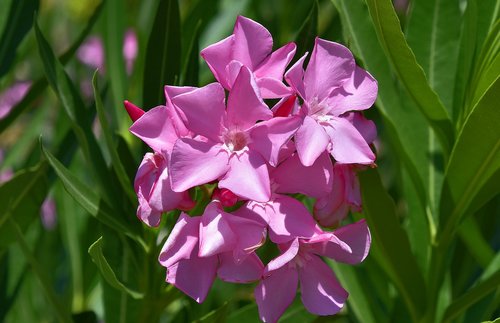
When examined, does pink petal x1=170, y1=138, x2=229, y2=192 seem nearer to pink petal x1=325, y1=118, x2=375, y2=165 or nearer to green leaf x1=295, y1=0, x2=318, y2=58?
pink petal x1=325, y1=118, x2=375, y2=165

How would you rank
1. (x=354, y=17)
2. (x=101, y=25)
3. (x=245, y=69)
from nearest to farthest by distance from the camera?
1. (x=245, y=69)
2. (x=354, y=17)
3. (x=101, y=25)

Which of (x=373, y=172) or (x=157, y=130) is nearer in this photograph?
(x=157, y=130)

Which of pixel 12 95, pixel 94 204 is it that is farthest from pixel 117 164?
pixel 12 95

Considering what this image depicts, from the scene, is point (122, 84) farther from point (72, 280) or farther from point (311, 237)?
point (311, 237)

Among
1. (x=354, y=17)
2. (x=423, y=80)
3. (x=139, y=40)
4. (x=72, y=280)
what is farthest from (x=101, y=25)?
(x=423, y=80)

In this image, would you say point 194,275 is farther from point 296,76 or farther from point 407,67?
point 407,67

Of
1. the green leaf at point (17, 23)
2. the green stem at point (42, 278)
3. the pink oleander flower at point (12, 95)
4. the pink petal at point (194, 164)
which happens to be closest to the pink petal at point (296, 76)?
the pink petal at point (194, 164)

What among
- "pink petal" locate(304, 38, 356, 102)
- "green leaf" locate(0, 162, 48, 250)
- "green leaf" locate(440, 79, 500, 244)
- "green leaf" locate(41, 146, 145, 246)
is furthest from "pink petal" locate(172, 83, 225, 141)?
"green leaf" locate(0, 162, 48, 250)
